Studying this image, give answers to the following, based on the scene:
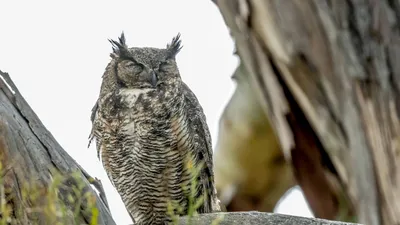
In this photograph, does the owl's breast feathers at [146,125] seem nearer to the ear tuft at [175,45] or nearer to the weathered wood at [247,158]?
the ear tuft at [175,45]

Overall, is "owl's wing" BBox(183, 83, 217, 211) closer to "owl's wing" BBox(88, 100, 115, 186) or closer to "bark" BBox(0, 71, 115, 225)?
"owl's wing" BBox(88, 100, 115, 186)

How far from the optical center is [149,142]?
13.6ft

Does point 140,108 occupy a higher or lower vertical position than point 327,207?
higher

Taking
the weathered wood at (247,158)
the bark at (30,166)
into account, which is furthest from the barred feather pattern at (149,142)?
the weathered wood at (247,158)

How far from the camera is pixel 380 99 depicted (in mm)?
5406

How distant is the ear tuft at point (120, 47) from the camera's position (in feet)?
14.5

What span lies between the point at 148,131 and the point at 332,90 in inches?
75.6

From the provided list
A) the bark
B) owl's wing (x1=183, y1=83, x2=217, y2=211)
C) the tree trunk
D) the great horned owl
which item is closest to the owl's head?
the great horned owl

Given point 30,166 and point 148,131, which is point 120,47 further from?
point 30,166

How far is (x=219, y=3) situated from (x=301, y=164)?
127 centimetres

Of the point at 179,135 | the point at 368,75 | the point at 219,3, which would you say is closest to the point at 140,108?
the point at 179,135

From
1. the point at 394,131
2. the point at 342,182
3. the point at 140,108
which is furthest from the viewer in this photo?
the point at 342,182

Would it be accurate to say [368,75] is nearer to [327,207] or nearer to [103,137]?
[327,207]

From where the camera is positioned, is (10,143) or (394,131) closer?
(10,143)
